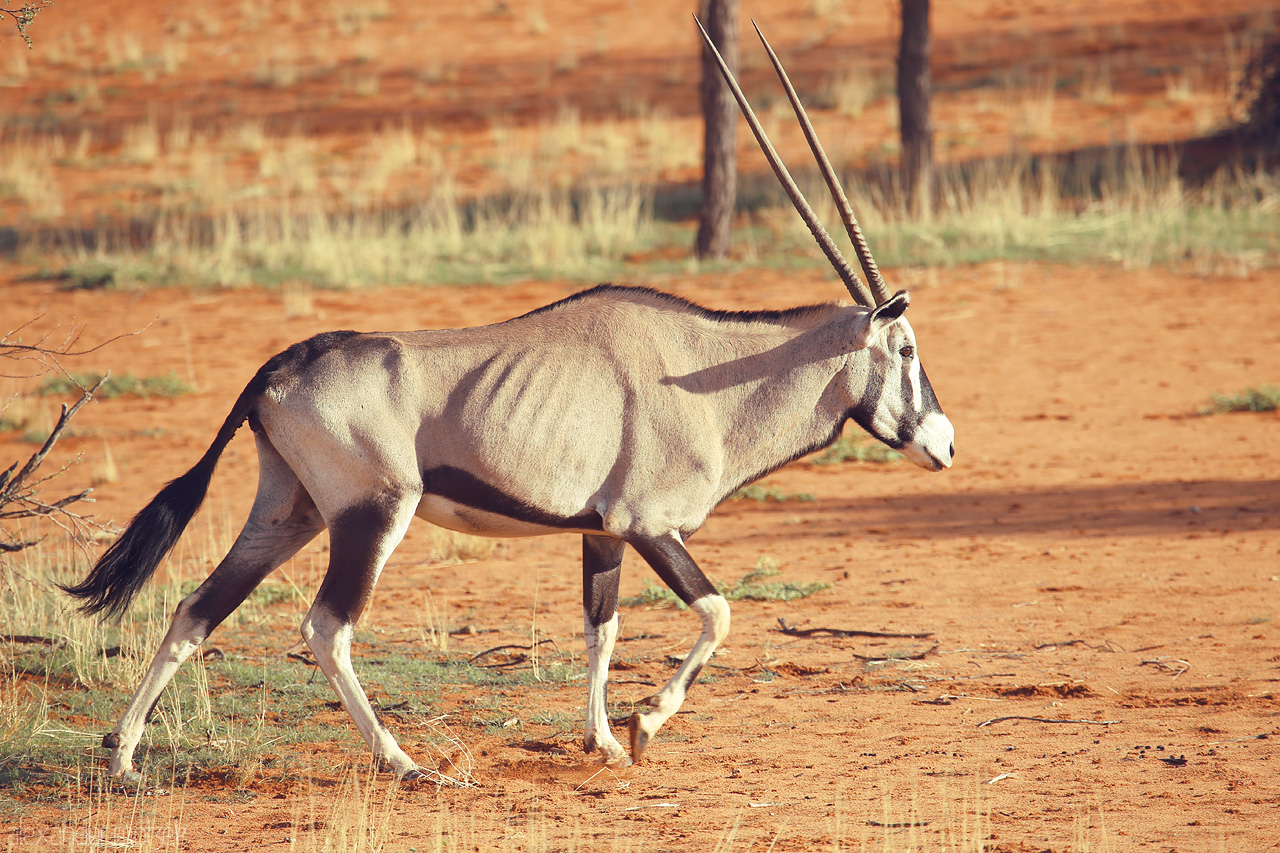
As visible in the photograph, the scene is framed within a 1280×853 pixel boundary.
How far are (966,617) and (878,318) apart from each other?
263 cm

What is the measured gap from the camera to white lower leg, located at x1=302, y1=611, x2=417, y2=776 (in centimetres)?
473

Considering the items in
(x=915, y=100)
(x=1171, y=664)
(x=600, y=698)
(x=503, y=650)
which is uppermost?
(x=915, y=100)

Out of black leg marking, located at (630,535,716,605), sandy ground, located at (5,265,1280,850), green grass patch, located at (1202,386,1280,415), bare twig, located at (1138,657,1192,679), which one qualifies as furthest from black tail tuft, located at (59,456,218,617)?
green grass patch, located at (1202,386,1280,415)

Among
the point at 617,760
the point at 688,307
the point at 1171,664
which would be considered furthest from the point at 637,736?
the point at 1171,664

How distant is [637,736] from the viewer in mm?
4750

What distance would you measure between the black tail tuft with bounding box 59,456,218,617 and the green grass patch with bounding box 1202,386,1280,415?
967 centimetres

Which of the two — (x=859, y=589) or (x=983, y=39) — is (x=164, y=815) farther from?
(x=983, y=39)

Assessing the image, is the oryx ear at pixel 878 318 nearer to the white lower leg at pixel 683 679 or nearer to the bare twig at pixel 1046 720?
the white lower leg at pixel 683 679

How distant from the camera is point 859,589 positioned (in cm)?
789

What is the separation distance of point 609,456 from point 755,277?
12.2m

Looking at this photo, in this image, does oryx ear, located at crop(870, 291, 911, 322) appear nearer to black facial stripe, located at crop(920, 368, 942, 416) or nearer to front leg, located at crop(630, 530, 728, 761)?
black facial stripe, located at crop(920, 368, 942, 416)

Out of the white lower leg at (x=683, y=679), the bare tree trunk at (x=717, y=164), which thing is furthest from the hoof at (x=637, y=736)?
the bare tree trunk at (x=717, y=164)

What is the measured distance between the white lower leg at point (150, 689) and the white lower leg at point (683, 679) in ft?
5.38

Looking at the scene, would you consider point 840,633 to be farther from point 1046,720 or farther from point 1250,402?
point 1250,402
